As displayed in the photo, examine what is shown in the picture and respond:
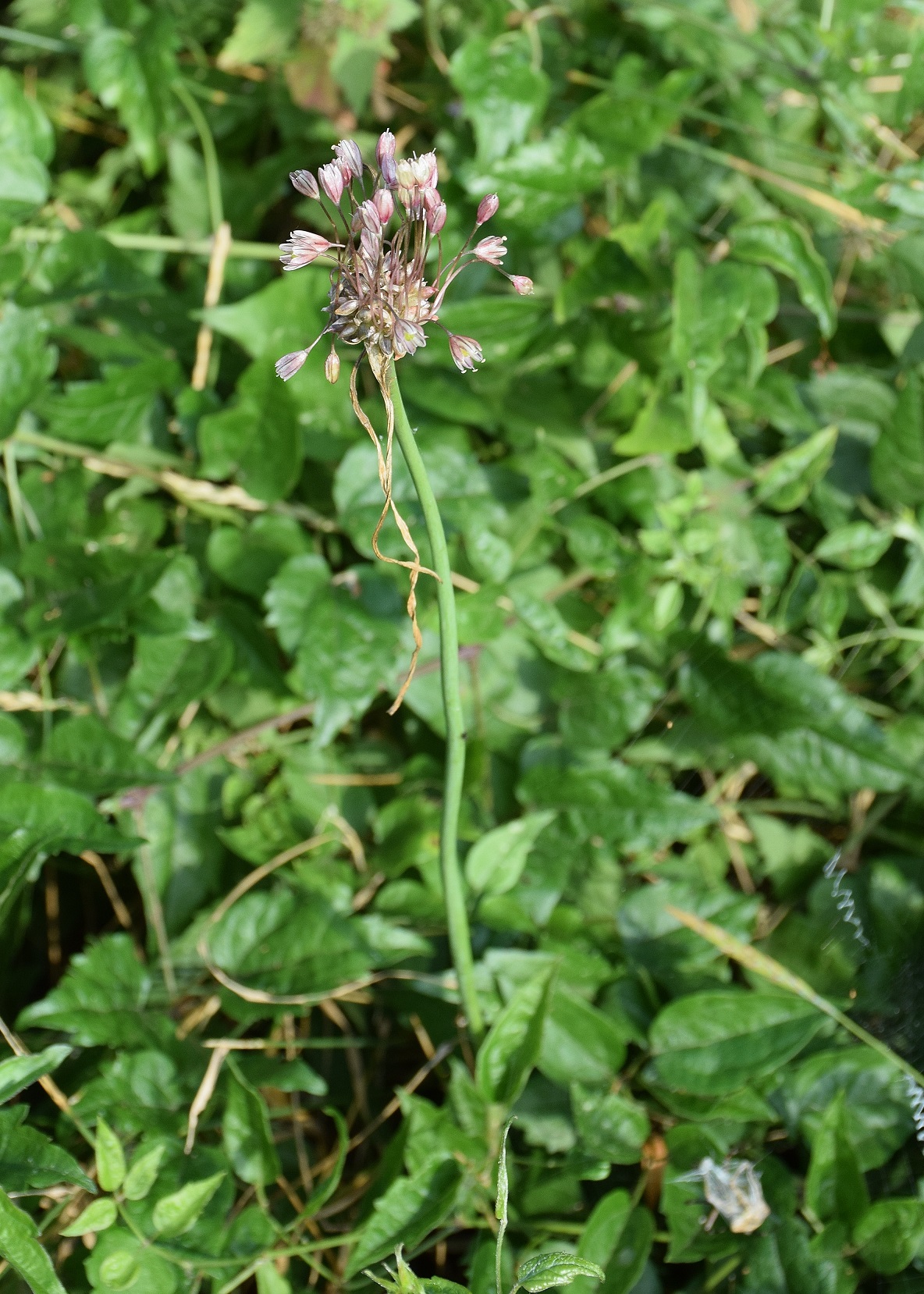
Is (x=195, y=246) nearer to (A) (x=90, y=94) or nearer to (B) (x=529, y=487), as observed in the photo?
(A) (x=90, y=94)

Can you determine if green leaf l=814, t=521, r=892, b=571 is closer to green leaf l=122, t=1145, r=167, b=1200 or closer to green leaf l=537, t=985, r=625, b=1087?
green leaf l=537, t=985, r=625, b=1087

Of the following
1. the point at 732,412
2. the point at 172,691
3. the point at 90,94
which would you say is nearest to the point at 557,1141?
the point at 172,691

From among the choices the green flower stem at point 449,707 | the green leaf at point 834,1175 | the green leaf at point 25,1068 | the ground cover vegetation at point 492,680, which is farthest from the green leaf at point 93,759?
the green leaf at point 834,1175

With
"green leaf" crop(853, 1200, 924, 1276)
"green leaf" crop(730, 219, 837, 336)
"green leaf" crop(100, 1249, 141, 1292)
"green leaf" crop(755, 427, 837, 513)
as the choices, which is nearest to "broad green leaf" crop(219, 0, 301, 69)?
"green leaf" crop(730, 219, 837, 336)

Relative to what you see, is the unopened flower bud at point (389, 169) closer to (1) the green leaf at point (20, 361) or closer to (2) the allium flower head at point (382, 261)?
(2) the allium flower head at point (382, 261)

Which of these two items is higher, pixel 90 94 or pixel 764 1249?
pixel 90 94

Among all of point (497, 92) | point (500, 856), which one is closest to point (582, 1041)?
point (500, 856)

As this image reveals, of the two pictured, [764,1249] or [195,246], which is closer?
[764,1249]
